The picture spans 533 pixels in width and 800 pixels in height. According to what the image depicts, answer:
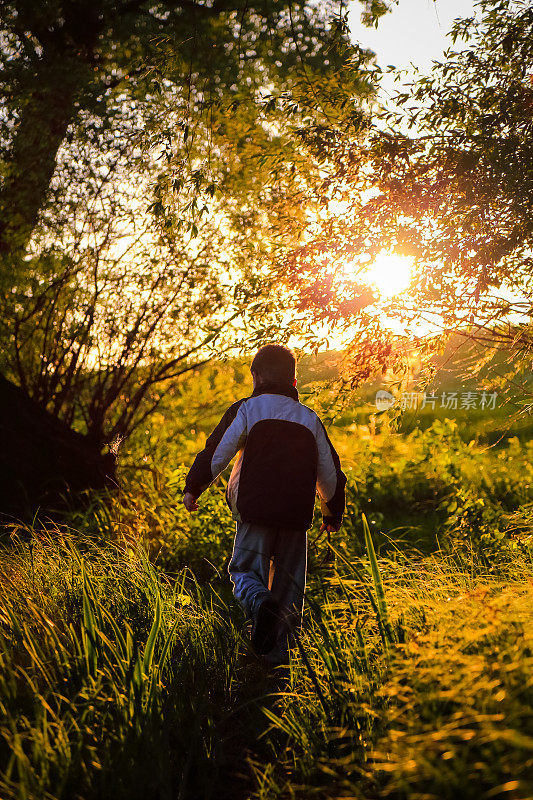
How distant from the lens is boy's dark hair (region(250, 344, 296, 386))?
4.16 m

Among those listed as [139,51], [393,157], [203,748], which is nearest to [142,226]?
[139,51]

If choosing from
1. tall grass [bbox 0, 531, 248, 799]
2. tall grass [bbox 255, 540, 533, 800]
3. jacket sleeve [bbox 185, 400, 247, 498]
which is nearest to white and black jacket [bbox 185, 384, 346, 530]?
jacket sleeve [bbox 185, 400, 247, 498]

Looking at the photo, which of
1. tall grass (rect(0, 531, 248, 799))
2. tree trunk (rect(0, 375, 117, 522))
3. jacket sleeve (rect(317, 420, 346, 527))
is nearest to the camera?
tall grass (rect(0, 531, 248, 799))

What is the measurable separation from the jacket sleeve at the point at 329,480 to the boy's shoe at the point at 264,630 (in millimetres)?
1000

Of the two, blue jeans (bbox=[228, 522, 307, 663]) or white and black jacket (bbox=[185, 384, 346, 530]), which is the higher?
white and black jacket (bbox=[185, 384, 346, 530])

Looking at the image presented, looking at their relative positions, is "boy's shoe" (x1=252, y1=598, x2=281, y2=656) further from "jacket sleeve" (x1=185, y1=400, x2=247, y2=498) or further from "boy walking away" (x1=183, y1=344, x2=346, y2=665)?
"jacket sleeve" (x1=185, y1=400, x2=247, y2=498)

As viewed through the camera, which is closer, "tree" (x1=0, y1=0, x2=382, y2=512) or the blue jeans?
the blue jeans

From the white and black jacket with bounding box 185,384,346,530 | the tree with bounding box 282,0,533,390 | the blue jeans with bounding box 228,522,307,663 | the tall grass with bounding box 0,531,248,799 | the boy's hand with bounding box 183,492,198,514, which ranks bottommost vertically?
the tall grass with bounding box 0,531,248,799

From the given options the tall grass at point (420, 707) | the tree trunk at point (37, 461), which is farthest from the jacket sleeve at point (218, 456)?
the tree trunk at point (37, 461)

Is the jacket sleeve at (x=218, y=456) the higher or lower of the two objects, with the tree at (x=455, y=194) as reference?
lower

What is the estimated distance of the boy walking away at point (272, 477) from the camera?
3.86 metres

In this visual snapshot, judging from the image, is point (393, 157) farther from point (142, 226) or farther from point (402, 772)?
point (402, 772)

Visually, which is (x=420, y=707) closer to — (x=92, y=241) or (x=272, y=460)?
(x=272, y=460)

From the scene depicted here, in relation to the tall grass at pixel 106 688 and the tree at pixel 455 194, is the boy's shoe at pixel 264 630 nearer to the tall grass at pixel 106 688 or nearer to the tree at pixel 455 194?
the tall grass at pixel 106 688
